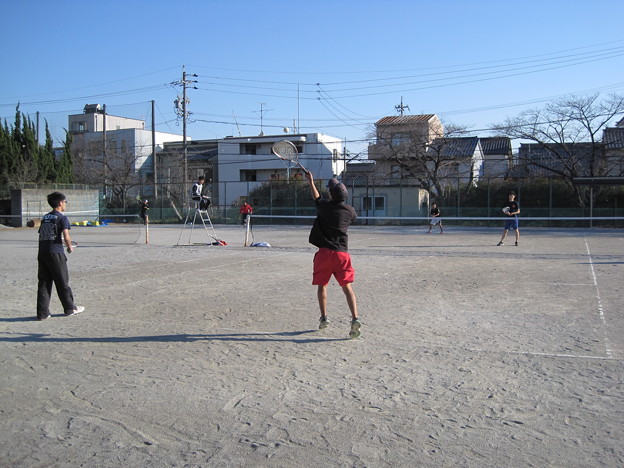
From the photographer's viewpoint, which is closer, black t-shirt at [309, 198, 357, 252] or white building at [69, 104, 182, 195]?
black t-shirt at [309, 198, 357, 252]

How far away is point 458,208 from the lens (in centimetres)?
3791

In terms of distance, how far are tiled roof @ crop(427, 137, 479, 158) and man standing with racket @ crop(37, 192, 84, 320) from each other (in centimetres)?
3636

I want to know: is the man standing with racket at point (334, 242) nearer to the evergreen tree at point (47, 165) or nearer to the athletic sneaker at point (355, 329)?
the athletic sneaker at point (355, 329)

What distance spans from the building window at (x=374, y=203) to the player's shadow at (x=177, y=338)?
113 feet

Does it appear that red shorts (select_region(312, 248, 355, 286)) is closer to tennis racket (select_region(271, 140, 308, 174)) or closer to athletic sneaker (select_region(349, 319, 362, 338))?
athletic sneaker (select_region(349, 319, 362, 338))

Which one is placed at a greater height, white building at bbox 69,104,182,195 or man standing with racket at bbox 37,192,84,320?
white building at bbox 69,104,182,195

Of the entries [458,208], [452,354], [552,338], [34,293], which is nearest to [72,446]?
[452,354]

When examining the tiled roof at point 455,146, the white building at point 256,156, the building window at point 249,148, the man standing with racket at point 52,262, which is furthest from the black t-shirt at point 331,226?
the building window at point 249,148

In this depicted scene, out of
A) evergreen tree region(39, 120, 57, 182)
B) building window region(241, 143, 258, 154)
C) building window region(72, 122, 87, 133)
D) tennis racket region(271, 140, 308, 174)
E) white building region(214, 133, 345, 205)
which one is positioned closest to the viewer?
tennis racket region(271, 140, 308, 174)

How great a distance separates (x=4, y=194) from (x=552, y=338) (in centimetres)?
4252

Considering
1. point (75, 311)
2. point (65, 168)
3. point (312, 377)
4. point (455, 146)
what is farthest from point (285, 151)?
point (65, 168)

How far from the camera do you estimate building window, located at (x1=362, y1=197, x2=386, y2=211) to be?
40841 millimetres

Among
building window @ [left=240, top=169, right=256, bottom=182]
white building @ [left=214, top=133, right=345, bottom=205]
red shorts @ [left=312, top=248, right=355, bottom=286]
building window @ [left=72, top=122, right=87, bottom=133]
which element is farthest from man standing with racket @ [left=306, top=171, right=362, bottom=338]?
building window @ [left=72, top=122, right=87, bottom=133]

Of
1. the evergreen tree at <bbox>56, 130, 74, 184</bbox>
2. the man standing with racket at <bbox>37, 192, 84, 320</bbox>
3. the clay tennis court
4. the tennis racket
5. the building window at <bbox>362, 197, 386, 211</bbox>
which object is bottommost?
the clay tennis court
